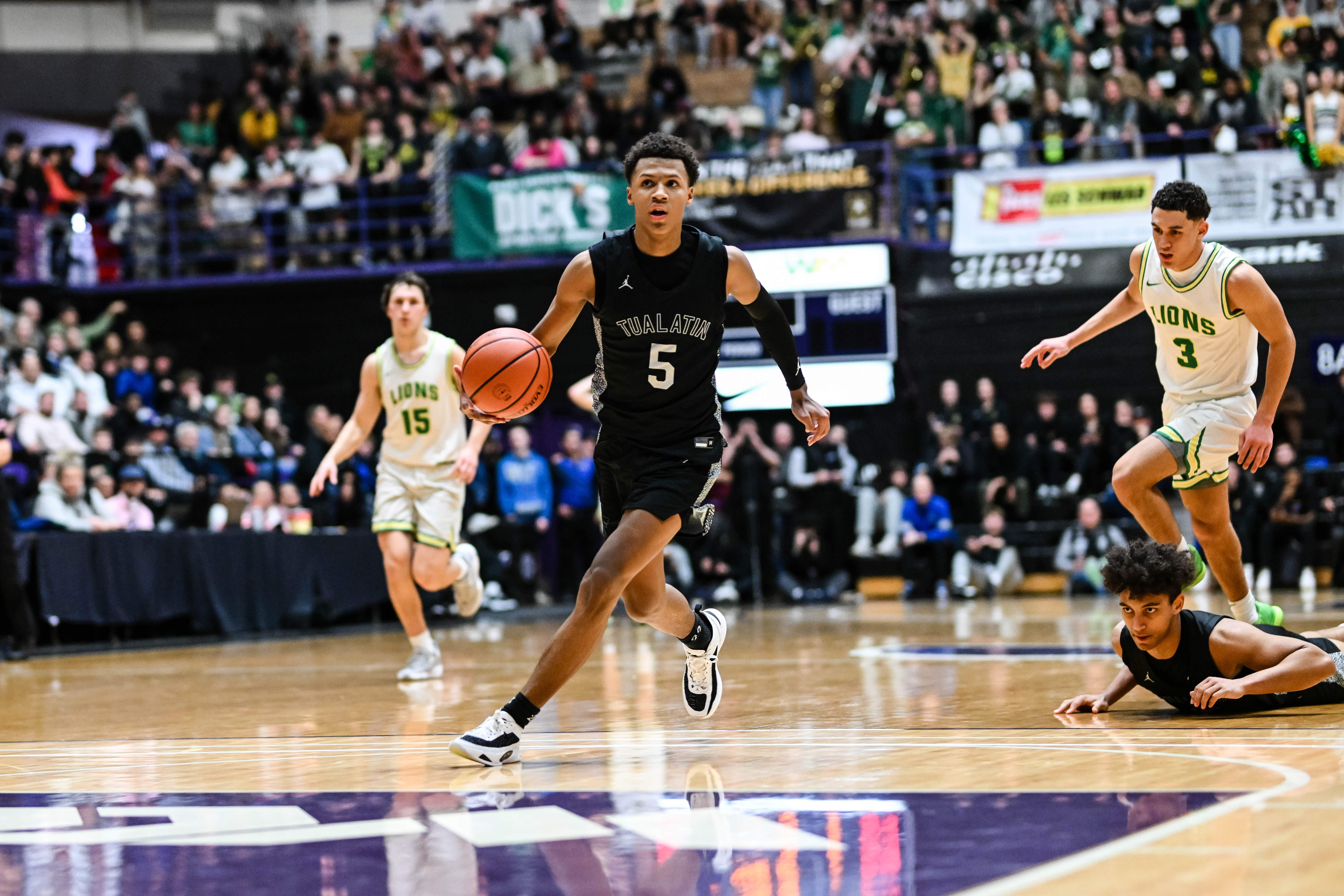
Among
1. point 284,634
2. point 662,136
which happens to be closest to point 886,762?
point 662,136

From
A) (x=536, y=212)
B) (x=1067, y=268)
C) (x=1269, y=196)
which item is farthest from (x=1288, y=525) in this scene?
(x=536, y=212)

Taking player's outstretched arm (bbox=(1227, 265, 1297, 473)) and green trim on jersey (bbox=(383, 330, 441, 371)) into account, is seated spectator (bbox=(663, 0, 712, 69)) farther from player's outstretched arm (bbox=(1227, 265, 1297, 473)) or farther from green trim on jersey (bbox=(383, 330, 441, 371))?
player's outstretched arm (bbox=(1227, 265, 1297, 473))

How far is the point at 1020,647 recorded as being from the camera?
8977 mm

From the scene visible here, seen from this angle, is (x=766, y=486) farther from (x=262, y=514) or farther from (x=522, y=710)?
(x=522, y=710)

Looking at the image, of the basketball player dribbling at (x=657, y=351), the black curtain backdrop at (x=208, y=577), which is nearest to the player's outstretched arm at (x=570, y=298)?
the basketball player dribbling at (x=657, y=351)

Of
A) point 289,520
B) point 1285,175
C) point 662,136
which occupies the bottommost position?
point 289,520

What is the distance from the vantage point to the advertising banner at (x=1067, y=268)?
54.5ft

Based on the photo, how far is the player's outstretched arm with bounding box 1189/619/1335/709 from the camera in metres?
5.15

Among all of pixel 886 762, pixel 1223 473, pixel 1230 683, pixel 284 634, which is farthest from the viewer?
pixel 284 634

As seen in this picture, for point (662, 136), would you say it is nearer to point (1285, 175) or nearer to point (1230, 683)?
point (1230, 683)

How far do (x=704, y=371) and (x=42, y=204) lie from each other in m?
17.1

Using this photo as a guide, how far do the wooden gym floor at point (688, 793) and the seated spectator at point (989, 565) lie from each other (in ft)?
28.0

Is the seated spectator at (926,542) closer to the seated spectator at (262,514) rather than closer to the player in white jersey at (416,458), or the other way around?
the seated spectator at (262,514)

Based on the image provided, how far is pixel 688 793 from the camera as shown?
4.11 m
